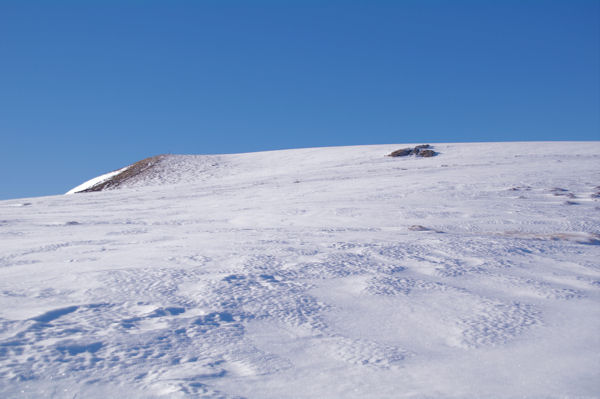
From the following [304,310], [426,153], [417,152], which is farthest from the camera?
[417,152]

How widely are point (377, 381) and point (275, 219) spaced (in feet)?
18.5

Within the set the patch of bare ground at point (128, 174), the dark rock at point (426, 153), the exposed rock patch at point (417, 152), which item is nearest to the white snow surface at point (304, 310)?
the dark rock at point (426, 153)

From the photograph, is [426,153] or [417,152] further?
[417,152]

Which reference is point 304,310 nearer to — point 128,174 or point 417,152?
point 417,152

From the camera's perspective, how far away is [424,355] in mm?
2443

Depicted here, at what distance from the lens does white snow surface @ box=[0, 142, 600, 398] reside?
2150mm

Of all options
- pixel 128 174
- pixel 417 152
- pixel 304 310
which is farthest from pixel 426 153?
pixel 304 310

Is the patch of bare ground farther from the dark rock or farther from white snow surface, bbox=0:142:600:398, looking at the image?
white snow surface, bbox=0:142:600:398

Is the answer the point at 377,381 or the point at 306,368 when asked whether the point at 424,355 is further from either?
the point at 306,368

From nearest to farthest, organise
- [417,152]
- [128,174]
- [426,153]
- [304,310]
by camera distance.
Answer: [304,310] → [426,153] → [417,152] → [128,174]

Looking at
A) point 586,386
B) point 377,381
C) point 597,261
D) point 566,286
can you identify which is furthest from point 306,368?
point 597,261

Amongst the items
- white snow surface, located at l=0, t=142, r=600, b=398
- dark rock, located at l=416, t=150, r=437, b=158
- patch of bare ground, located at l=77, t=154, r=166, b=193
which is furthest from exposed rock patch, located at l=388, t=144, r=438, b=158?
white snow surface, located at l=0, t=142, r=600, b=398

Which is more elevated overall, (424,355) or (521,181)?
(521,181)

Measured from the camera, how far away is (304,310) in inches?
121
